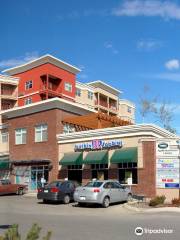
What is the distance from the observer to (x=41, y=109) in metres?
43.6

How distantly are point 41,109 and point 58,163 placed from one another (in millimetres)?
6159

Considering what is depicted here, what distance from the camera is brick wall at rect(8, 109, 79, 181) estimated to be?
41.4 m

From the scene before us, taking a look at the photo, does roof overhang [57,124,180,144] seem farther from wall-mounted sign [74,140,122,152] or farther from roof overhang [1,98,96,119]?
Answer: roof overhang [1,98,96,119]

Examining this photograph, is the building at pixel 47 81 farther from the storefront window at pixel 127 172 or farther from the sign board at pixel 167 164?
the sign board at pixel 167 164

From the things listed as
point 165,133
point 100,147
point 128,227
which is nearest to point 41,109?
point 100,147

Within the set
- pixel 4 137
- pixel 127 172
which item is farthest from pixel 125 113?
pixel 127 172

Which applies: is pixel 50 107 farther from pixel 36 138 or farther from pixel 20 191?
pixel 20 191

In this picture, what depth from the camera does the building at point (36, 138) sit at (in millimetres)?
41781

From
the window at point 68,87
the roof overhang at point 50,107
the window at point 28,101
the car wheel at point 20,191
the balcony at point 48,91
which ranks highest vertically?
the window at point 68,87

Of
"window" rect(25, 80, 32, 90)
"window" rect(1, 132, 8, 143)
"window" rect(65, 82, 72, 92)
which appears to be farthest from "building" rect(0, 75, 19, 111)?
"window" rect(1, 132, 8, 143)

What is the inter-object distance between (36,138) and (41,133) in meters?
0.94

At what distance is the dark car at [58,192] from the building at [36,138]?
11856mm

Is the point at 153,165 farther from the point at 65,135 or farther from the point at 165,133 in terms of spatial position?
the point at 65,135

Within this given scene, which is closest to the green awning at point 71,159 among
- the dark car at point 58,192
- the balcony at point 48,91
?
the dark car at point 58,192
